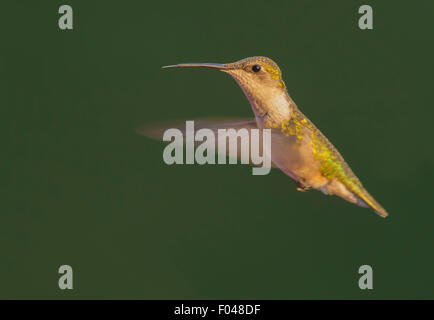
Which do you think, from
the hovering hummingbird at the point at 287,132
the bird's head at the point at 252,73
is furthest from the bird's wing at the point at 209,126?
the bird's head at the point at 252,73

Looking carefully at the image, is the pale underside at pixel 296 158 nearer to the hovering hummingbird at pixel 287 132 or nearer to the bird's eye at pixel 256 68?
the hovering hummingbird at pixel 287 132

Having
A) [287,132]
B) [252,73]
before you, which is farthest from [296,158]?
[252,73]

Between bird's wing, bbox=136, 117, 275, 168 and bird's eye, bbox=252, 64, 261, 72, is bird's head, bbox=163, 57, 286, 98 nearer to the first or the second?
bird's eye, bbox=252, 64, 261, 72

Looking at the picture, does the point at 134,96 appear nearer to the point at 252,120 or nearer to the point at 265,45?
the point at 265,45

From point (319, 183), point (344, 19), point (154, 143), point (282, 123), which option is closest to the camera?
point (282, 123)

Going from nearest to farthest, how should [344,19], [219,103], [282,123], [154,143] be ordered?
[282,123]
[154,143]
[219,103]
[344,19]

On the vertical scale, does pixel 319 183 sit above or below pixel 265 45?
below

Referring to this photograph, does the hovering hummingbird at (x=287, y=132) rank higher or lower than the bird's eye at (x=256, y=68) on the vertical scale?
lower

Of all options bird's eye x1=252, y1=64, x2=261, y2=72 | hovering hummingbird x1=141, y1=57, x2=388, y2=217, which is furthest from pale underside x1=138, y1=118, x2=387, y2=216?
bird's eye x1=252, y1=64, x2=261, y2=72

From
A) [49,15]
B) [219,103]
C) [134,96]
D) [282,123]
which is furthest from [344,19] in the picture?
[282,123]
